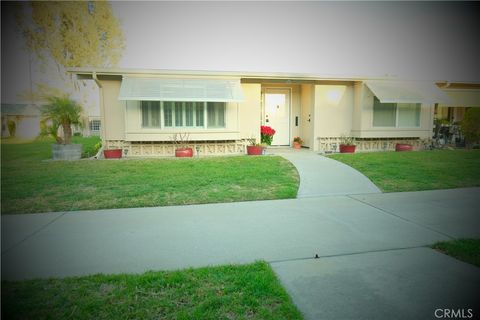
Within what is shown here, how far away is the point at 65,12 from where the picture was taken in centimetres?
1759

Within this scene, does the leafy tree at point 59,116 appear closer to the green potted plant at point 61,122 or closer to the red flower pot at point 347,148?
the green potted plant at point 61,122

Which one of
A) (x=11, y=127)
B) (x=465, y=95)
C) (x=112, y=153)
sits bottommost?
(x=112, y=153)

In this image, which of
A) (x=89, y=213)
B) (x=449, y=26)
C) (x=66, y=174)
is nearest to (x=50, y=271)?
(x=89, y=213)

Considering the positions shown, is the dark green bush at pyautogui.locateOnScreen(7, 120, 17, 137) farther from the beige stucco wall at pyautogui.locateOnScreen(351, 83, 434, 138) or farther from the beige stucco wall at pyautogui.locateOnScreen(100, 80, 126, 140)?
the beige stucco wall at pyautogui.locateOnScreen(351, 83, 434, 138)

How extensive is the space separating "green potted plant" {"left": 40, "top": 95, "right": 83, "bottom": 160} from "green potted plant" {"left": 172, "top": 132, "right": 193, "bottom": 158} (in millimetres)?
3227

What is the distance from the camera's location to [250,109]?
11023 millimetres

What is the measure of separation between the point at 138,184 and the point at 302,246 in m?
4.09

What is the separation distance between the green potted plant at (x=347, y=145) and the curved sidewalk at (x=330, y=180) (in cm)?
353

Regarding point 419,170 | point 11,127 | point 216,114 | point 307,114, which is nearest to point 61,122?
point 216,114

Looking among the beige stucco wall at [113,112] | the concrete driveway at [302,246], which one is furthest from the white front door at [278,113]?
the concrete driveway at [302,246]

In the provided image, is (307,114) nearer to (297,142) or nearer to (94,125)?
(297,142)

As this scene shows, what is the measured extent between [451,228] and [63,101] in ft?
35.8

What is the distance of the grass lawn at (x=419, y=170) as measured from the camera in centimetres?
618

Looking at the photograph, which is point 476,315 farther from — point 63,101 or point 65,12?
point 65,12
